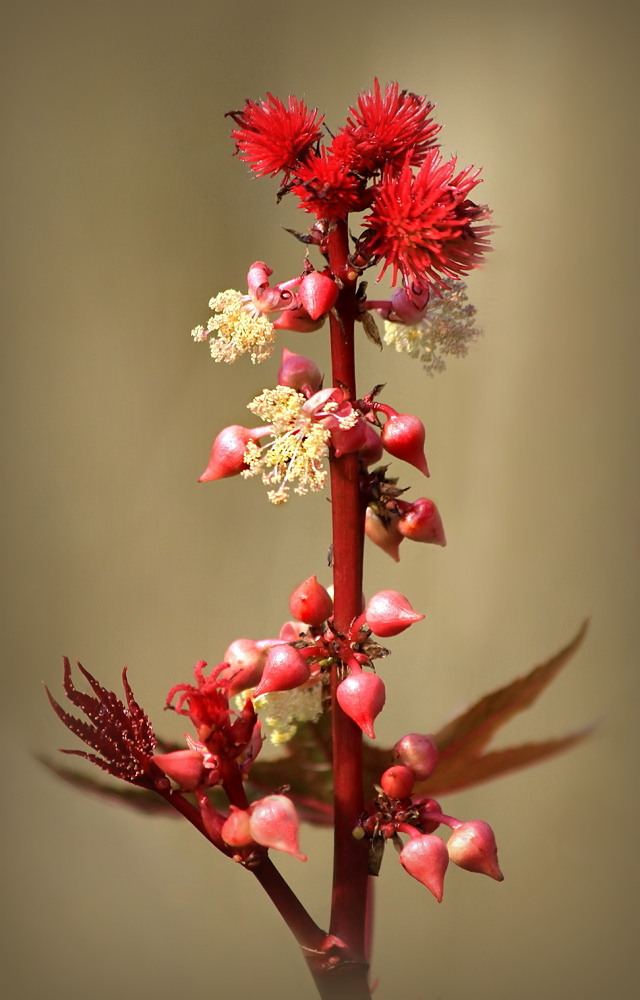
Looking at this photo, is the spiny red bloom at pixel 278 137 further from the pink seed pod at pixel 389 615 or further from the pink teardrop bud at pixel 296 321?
the pink seed pod at pixel 389 615

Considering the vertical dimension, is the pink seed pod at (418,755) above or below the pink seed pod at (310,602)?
below

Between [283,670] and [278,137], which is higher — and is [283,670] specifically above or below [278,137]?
below

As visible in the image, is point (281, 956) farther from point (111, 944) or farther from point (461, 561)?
point (461, 561)

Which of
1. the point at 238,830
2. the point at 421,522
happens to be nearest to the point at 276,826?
the point at 238,830

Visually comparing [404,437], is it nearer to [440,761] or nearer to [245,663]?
[245,663]

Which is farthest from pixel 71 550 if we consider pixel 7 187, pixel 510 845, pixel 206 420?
pixel 510 845

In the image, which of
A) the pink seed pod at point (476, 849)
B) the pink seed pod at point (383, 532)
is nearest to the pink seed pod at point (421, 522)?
the pink seed pod at point (383, 532)

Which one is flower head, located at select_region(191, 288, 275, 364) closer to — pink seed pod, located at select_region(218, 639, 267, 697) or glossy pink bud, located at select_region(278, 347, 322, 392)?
glossy pink bud, located at select_region(278, 347, 322, 392)
